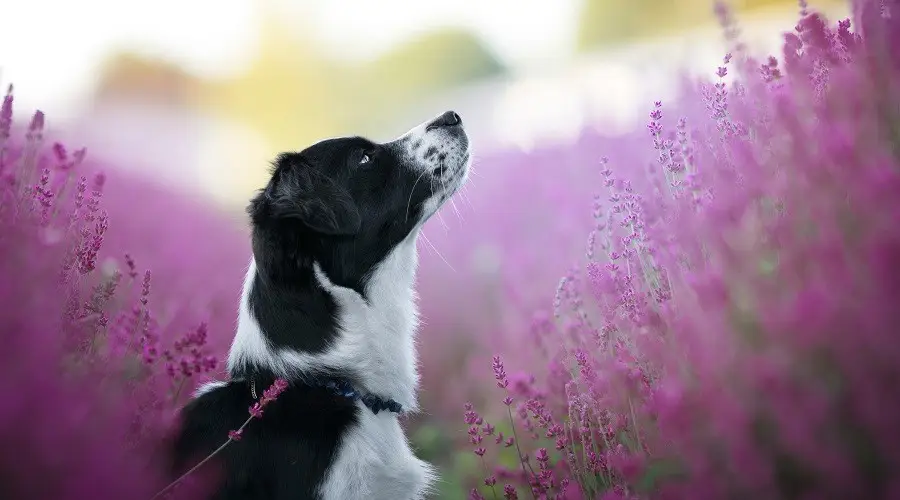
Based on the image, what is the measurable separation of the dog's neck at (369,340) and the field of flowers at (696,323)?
0.33 meters

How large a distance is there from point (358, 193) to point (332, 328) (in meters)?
0.61

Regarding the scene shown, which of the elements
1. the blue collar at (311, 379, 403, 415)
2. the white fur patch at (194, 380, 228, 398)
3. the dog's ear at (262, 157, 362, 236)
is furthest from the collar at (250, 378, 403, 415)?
the dog's ear at (262, 157, 362, 236)

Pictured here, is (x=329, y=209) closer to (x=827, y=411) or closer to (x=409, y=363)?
(x=409, y=363)

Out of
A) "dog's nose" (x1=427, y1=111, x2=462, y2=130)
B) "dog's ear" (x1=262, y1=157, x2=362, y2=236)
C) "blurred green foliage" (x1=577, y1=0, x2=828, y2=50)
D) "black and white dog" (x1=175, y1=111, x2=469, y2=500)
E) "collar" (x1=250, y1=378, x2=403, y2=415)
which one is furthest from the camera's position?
"blurred green foliage" (x1=577, y1=0, x2=828, y2=50)

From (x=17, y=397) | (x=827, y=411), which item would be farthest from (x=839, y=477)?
(x=17, y=397)

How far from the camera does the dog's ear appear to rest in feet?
8.54

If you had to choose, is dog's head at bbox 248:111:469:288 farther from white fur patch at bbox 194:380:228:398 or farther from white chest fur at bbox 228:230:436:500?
white fur patch at bbox 194:380:228:398

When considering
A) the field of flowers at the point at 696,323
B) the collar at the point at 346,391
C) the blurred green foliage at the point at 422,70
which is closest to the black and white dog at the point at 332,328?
the collar at the point at 346,391

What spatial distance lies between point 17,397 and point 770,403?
1.17 meters

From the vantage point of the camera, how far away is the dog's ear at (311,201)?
260 cm

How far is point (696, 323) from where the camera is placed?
1266 mm

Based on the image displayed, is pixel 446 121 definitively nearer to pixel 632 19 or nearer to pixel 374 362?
pixel 374 362

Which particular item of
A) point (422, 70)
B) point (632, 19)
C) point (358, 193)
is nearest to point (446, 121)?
point (358, 193)

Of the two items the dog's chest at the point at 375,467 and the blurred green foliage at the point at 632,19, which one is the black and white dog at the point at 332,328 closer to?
the dog's chest at the point at 375,467
